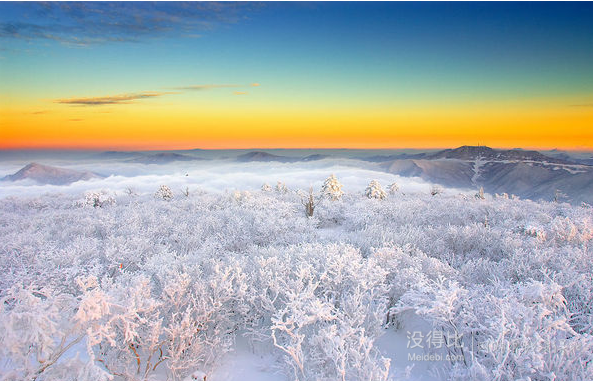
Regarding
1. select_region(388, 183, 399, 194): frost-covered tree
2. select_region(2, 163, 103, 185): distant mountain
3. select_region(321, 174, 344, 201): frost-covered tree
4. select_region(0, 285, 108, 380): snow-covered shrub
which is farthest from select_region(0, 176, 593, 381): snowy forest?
select_region(388, 183, 399, 194): frost-covered tree

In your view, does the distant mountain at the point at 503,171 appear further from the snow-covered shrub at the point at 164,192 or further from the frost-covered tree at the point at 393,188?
the snow-covered shrub at the point at 164,192

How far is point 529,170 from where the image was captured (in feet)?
162

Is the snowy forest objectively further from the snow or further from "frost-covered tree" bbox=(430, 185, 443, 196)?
"frost-covered tree" bbox=(430, 185, 443, 196)

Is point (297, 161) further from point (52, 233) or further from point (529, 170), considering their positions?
point (529, 170)

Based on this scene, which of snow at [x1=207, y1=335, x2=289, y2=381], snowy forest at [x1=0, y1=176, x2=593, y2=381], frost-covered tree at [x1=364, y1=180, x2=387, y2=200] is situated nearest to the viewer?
snowy forest at [x1=0, y1=176, x2=593, y2=381]

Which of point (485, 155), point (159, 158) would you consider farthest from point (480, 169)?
point (159, 158)

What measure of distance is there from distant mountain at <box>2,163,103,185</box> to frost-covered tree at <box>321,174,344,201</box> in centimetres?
1748

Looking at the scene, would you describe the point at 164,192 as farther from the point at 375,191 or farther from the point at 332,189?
the point at 375,191

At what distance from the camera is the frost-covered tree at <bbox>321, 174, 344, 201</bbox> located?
26.6 metres

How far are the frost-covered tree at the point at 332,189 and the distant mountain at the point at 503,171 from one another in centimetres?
834

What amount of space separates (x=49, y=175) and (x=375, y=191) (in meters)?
24.7

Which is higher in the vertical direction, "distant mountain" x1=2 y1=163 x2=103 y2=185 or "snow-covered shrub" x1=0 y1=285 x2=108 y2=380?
"distant mountain" x1=2 y1=163 x2=103 y2=185

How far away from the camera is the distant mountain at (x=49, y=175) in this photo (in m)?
15.3

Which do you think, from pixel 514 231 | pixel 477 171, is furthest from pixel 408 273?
pixel 477 171
